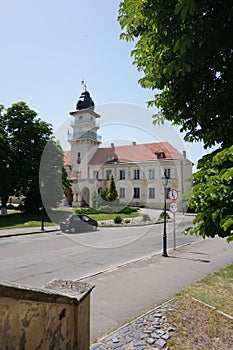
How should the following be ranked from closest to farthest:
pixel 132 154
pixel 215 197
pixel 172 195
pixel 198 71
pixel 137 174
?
pixel 215 197 → pixel 198 71 → pixel 172 195 → pixel 137 174 → pixel 132 154

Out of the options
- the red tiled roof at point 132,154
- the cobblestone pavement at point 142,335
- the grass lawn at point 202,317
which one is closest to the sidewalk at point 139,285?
the cobblestone pavement at point 142,335

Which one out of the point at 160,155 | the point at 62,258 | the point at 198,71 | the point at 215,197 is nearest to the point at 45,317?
the point at 215,197

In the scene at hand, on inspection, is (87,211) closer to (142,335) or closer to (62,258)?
(62,258)

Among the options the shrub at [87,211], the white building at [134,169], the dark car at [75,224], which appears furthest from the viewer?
the white building at [134,169]

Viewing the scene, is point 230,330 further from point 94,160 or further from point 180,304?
point 94,160

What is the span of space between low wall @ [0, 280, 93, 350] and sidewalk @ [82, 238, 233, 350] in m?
1.15

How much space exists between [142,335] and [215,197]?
271cm

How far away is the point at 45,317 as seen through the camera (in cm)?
238

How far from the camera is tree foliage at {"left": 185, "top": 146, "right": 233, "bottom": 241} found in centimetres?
258

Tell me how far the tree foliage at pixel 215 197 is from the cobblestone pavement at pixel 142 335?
194 centimetres

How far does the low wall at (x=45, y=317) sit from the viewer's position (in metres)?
1.98

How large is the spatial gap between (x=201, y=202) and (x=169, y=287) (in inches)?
170

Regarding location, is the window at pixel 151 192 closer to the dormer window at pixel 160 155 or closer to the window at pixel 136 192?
the window at pixel 136 192

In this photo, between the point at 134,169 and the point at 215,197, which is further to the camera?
the point at 134,169
